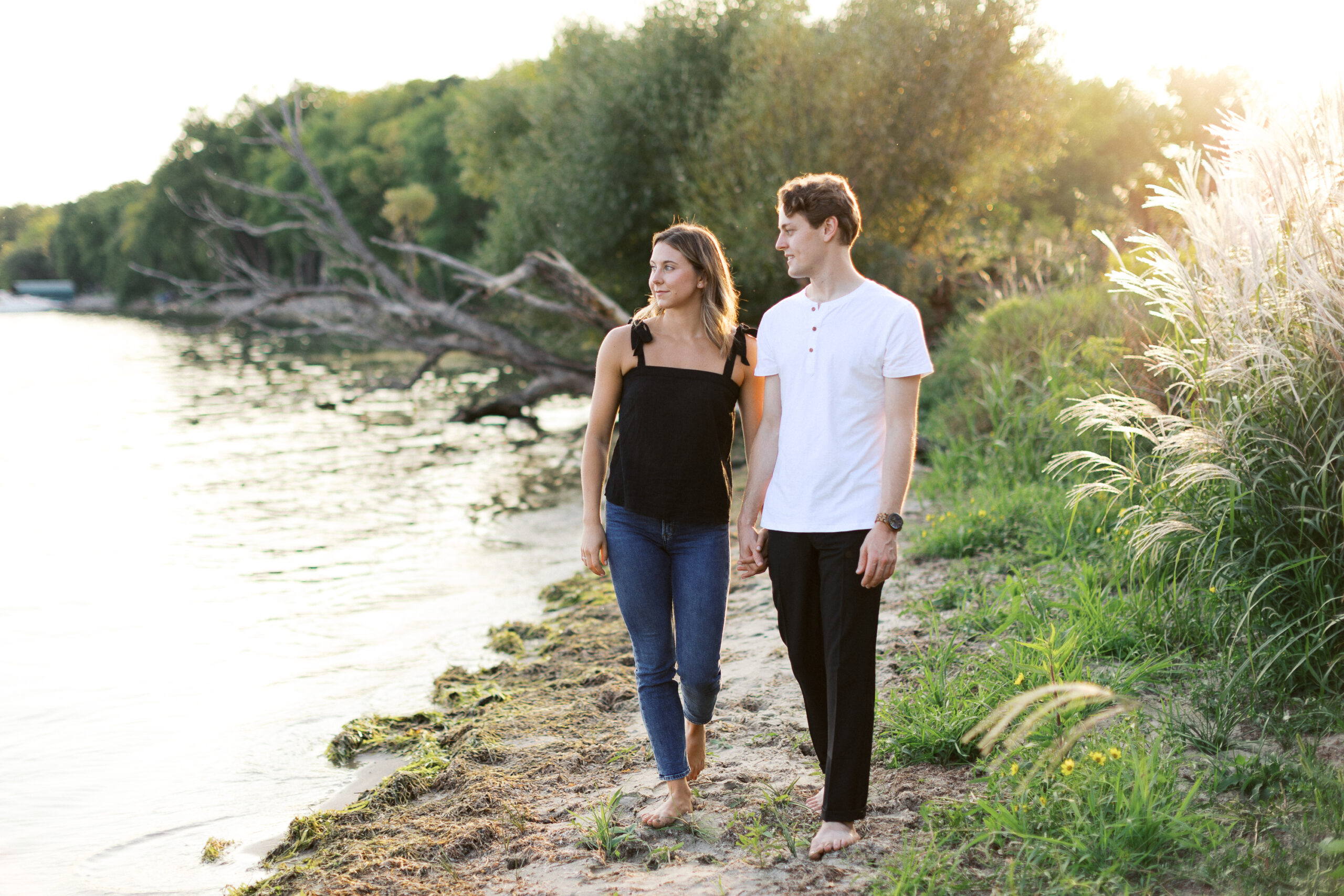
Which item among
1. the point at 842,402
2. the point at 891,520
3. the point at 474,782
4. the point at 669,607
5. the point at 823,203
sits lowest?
the point at 474,782

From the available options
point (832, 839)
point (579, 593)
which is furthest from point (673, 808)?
point (579, 593)

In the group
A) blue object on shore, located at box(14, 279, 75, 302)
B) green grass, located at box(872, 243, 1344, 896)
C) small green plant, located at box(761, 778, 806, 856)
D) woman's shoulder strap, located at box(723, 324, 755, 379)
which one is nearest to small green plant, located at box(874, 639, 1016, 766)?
green grass, located at box(872, 243, 1344, 896)

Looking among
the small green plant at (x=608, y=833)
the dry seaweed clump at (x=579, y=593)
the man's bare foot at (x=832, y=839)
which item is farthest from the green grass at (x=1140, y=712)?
the dry seaweed clump at (x=579, y=593)

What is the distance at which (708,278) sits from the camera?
3.30 metres

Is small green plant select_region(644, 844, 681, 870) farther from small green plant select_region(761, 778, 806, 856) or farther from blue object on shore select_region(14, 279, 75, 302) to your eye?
blue object on shore select_region(14, 279, 75, 302)

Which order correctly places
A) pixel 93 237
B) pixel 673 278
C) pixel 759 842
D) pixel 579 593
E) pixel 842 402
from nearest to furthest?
pixel 842 402
pixel 759 842
pixel 673 278
pixel 579 593
pixel 93 237

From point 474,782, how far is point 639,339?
2220 millimetres

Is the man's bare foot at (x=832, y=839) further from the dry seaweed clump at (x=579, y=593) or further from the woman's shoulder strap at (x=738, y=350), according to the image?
the dry seaweed clump at (x=579, y=593)

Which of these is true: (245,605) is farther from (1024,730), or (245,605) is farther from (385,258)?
(385,258)

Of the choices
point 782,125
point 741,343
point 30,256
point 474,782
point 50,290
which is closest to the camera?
point 741,343

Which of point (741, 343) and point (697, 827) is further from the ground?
point (741, 343)

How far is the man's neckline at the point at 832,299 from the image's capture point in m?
2.93

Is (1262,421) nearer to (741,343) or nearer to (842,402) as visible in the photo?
(842,402)

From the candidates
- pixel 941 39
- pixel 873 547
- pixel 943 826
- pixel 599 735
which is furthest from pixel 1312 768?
pixel 941 39
